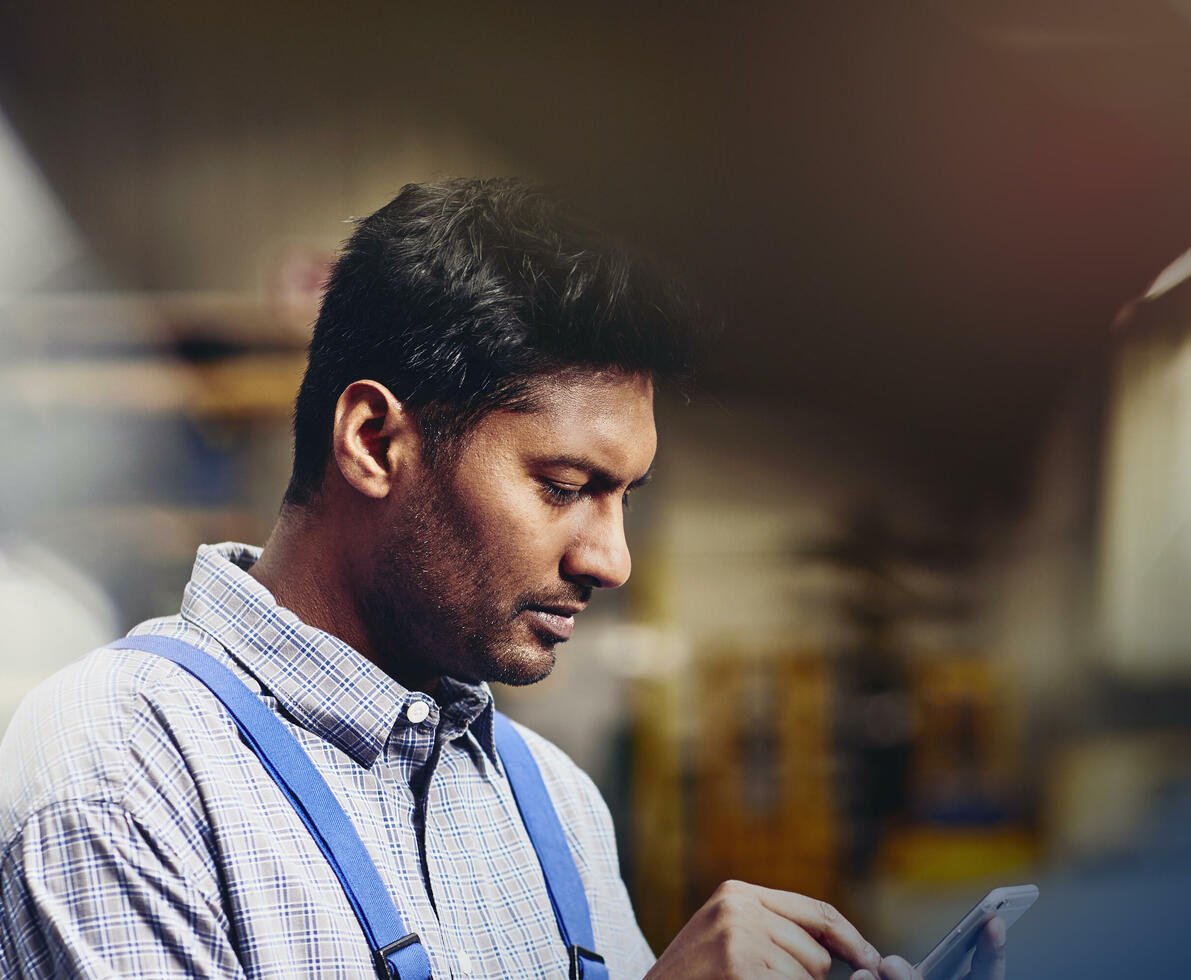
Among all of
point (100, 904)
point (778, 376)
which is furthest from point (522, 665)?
point (778, 376)

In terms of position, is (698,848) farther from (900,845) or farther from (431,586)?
(431,586)

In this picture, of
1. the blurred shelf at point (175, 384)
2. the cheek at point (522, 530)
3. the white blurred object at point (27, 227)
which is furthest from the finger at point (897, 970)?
the white blurred object at point (27, 227)

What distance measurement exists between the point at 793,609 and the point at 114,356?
1150mm

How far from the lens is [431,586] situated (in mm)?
630

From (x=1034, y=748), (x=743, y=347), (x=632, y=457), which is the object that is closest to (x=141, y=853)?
(x=632, y=457)

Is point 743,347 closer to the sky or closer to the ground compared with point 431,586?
closer to the sky

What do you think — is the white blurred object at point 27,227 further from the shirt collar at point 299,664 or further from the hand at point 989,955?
the hand at point 989,955

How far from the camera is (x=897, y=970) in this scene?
58 cm

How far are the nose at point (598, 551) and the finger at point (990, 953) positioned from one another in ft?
0.96

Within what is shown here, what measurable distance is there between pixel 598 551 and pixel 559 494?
0.04 metres

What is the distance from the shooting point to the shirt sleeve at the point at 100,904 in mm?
490

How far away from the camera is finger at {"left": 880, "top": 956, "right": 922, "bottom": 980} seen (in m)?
0.57

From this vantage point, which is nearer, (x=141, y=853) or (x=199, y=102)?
(x=141, y=853)

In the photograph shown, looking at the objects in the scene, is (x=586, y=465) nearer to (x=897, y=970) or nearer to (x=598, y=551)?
(x=598, y=551)
